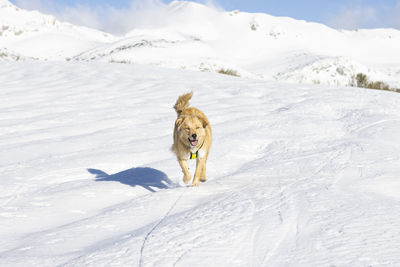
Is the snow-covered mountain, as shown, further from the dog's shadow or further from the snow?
the dog's shadow

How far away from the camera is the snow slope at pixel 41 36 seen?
37.1 meters

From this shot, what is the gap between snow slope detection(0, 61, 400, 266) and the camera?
2.25m

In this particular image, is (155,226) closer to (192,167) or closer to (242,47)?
(192,167)

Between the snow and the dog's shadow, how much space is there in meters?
0.02

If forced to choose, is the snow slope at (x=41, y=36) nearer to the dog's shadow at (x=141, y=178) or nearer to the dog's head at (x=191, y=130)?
the dog's shadow at (x=141, y=178)

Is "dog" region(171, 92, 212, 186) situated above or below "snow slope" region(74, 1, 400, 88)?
below

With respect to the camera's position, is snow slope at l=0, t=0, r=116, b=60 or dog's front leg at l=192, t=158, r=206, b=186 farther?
snow slope at l=0, t=0, r=116, b=60

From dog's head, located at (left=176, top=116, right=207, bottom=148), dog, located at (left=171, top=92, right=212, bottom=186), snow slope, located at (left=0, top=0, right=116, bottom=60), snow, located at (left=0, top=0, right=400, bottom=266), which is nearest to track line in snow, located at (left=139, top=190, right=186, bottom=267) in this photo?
snow, located at (left=0, top=0, right=400, bottom=266)

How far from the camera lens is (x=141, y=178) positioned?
14.1 ft

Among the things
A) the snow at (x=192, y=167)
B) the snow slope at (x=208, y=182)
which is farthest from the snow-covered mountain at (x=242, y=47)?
the snow slope at (x=208, y=182)

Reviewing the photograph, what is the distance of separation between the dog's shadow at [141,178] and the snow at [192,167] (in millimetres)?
21

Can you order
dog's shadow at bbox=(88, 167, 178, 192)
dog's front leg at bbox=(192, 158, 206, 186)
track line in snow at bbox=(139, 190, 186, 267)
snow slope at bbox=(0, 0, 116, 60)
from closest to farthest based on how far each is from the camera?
track line in snow at bbox=(139, 190, 186, 267)
dog's front leg at bbox=(192, 158, 206, 186)
dog's shadow at bbox=(88, 167, 178, 192)
snow slope at bbox=(0, 0, 116, 60)

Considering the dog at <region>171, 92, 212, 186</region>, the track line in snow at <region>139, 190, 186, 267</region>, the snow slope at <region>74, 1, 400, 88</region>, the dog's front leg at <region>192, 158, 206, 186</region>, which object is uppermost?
the snow slope at <region>74, 1, 400, 88</region>

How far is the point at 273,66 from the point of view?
79.4ft
